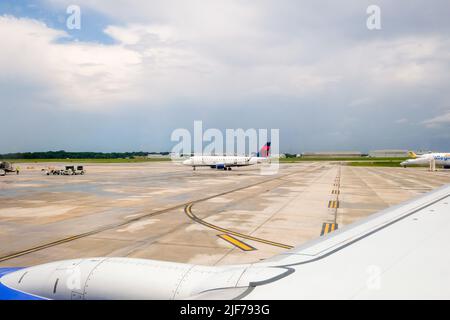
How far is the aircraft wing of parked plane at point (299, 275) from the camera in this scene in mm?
2818

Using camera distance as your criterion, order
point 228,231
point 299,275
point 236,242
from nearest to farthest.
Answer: point 299,275, point 236,242, point 228,231

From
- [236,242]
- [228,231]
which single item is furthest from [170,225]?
[236,242]

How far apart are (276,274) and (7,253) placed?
34.3 ft

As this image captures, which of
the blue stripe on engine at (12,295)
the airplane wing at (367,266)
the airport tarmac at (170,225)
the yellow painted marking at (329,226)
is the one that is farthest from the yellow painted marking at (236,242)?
the blue stripe on engine at (12,295)

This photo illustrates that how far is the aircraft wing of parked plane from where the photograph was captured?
282 cm

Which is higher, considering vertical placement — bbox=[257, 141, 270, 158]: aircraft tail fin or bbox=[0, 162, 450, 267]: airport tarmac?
bbox=[257, 141, 270, 158]: aircraft tail fin

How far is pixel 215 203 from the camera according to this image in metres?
20.9

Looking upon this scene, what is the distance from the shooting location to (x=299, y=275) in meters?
3.22

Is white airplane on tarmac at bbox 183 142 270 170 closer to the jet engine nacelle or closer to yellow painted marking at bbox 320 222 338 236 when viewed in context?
yellow painted marking at bbox 320 222 338 236

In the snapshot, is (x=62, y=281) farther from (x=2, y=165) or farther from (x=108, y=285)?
(x=2, y=165)

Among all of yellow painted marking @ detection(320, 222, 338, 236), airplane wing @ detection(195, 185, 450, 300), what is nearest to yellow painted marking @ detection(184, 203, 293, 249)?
yellow painted marking @ detection(320, 222, 338, 236)

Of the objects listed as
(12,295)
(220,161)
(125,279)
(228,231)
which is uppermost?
(220,161)

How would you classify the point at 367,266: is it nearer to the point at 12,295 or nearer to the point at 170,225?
the point at 12,295
